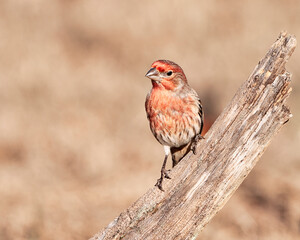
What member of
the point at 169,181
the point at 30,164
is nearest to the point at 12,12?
the point at 30,164

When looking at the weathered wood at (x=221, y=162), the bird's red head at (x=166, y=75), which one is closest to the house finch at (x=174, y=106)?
the bird's red head at (x=166, y=75)

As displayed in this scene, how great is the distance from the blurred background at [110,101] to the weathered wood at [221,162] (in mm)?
2979

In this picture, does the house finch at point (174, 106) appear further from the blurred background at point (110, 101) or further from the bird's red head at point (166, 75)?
the blurred background at point (110, 101)

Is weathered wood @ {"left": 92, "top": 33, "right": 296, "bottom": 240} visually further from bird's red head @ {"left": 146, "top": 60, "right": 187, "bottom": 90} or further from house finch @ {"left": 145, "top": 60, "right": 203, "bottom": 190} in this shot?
bird's red head @ {"left": 146, "top": 60, "right": 187, "bottom": 90}

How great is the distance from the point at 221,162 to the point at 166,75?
4.86ft

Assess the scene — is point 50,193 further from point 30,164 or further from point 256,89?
point 256,89

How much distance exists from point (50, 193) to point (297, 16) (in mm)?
7052

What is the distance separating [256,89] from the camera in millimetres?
5426

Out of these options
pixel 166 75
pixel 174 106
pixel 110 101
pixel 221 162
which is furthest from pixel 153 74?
pixel 110 101

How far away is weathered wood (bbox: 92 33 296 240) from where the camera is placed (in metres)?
5.34

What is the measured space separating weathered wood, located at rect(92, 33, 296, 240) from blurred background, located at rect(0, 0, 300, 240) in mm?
2979

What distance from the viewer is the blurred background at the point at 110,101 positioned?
→ 365 inches

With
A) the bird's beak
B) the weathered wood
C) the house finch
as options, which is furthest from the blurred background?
the weathered wood

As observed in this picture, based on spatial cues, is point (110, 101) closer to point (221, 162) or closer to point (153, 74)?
point (153, 74)
